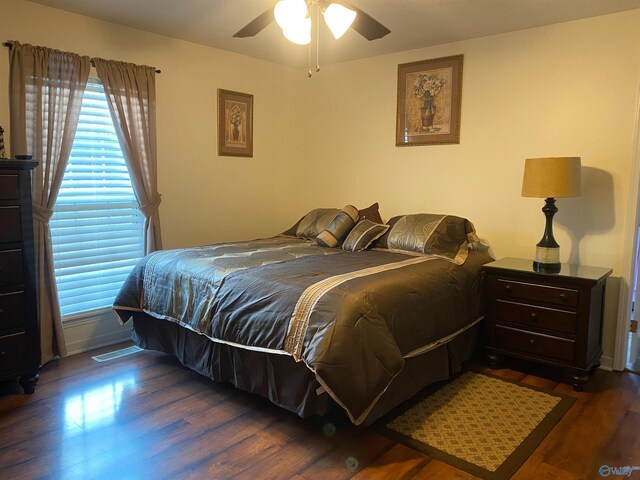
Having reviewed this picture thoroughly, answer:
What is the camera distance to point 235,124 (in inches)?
175

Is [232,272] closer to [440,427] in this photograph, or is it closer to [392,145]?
[440,427]

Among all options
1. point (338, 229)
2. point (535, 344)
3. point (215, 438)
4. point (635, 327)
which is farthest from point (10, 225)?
point (635, 327)

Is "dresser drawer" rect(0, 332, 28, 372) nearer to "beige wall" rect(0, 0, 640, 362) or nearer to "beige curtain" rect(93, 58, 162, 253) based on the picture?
"beige curtain" rect(93, 58, 162, 253)

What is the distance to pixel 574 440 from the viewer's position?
2396 mm

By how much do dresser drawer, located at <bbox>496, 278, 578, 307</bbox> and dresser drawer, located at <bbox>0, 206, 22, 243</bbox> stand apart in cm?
297

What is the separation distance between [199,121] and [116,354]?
79.0 inches

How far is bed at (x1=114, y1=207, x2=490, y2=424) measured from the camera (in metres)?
2.26

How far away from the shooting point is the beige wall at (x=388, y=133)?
10.6 ft

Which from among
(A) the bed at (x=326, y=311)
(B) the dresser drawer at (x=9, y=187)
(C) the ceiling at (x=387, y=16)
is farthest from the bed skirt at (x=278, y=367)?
(C) the ceiling at (x=387, y=16)

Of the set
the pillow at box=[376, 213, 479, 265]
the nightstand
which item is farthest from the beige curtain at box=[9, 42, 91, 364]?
the nightstand

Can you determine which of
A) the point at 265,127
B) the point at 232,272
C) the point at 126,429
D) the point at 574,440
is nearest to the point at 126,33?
the point at 265,127

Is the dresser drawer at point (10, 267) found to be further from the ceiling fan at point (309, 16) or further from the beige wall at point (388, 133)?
the ceiling fan at point (309, 16)

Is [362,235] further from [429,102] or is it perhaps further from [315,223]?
[429,102]

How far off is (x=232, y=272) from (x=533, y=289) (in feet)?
6.22
